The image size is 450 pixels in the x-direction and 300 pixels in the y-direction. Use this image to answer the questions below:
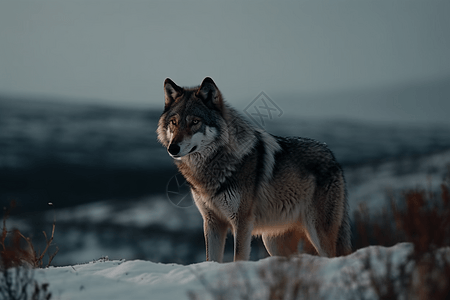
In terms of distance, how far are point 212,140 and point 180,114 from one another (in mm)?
506

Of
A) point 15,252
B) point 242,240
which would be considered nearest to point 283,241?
point 242,240

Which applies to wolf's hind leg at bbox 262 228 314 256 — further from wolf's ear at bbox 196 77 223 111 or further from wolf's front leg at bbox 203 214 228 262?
wolf's ear at bbox 196 77 223 111

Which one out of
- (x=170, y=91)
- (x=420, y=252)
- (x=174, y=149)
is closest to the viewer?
(x=420, y=252)

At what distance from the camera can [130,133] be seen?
32.0 m

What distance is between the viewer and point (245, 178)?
4762 millimetres

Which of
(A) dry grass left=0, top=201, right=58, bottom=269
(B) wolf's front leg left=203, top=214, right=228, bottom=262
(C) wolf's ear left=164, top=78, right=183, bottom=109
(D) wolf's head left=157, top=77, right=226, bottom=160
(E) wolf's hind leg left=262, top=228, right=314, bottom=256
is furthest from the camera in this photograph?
(E) wolf's hind leg left=262, top=228, right=314, bottom=256

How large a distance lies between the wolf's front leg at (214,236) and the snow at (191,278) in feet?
3.57

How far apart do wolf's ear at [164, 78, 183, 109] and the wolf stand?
1 cm

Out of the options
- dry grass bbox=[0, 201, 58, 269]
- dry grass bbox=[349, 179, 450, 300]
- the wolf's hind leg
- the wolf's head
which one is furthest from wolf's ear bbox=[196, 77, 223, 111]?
dry grass bbox=[349, 179, 450, 300]

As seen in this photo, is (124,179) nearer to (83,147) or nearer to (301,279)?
(83,147)

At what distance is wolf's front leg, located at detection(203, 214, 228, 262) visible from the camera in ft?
16.0

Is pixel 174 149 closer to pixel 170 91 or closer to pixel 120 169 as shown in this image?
pixel 170 91

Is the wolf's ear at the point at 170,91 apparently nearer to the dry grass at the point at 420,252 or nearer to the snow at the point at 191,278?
the snow at the point at 191,278

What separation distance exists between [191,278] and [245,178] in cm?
179
